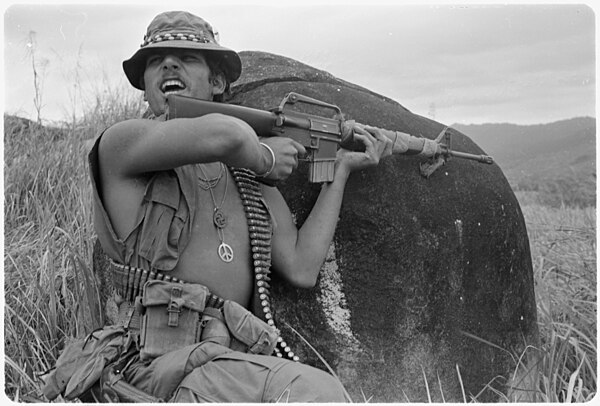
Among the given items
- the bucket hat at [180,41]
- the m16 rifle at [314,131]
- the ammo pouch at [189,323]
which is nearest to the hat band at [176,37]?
the bucket hat at [180,41]

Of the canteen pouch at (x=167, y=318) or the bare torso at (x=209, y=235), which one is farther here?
the bare torso at (x=209, y=235)

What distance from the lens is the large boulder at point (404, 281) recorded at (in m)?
3.54

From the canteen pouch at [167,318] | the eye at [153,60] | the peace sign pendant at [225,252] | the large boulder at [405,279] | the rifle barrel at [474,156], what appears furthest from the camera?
the rifle barrel at [474,156]

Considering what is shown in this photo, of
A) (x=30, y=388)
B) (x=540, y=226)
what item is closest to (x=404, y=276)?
(x=30, y=388)

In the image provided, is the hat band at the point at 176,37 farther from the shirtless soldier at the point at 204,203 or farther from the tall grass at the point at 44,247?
the tall grass at the point at 44,247

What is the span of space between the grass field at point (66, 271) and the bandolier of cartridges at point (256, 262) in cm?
93

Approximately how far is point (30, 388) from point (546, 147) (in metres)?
6.43

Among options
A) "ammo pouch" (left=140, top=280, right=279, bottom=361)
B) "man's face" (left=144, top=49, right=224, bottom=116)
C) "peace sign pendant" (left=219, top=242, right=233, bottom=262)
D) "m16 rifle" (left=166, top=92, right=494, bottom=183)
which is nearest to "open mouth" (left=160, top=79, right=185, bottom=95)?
"man's face" (left=144, top=49, right=224, bottom=116)

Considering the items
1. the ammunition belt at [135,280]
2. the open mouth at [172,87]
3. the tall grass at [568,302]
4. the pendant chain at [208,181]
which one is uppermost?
the open mouth at [172,87]

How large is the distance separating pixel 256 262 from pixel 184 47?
0.99 metres

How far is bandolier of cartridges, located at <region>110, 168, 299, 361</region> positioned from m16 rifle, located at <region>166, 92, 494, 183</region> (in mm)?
256

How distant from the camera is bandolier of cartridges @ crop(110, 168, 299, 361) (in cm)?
311

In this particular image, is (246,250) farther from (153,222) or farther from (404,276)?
(404,276)

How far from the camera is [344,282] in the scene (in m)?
3.57
